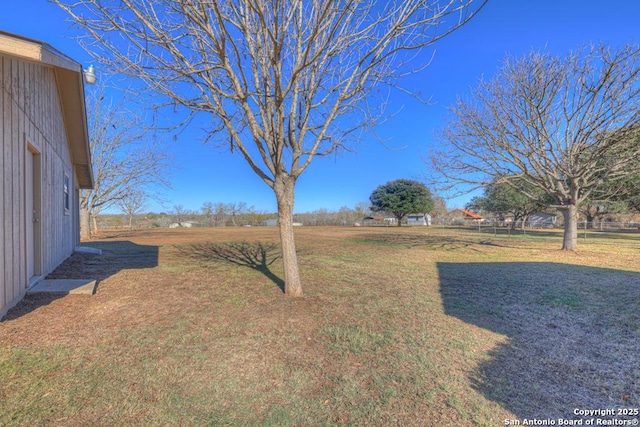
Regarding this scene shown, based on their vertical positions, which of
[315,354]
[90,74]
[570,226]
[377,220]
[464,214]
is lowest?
[315,354]

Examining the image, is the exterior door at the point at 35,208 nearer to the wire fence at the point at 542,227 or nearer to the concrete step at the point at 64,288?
the concrete step at the point at 64,288

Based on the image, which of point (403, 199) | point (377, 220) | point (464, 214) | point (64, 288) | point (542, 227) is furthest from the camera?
point (464, 214)

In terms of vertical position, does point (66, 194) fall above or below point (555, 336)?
above

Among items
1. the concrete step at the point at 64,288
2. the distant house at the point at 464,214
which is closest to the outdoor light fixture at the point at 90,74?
the concrete step at the point at 64,288

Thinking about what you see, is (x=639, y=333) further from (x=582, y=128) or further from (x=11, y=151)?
(x=582, y=128)

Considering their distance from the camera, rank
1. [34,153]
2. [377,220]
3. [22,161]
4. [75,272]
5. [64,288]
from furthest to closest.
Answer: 1. [377,220]
2. [75,272]
3. [34,153]
4. [64,288]
5. [22,161]

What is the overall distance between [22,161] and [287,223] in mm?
3779

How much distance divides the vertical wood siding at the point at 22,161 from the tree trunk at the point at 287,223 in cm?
331

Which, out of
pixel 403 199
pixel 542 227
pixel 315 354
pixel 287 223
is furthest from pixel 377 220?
pixel 315 354

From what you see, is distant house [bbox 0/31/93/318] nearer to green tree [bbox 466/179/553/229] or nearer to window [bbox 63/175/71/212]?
window [bbox 63/175/71/212]

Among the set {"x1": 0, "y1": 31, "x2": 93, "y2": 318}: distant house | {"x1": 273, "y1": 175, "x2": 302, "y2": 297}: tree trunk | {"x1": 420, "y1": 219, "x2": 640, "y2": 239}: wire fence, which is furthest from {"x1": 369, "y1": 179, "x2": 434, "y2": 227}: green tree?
{"x1": 273, "y1": 175, "x2": 302, "y2": 297}: tree trunk

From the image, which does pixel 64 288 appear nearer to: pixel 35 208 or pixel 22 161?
pixel 35 208

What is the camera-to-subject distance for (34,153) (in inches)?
A: 212

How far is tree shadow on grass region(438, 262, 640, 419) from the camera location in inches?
94.0
